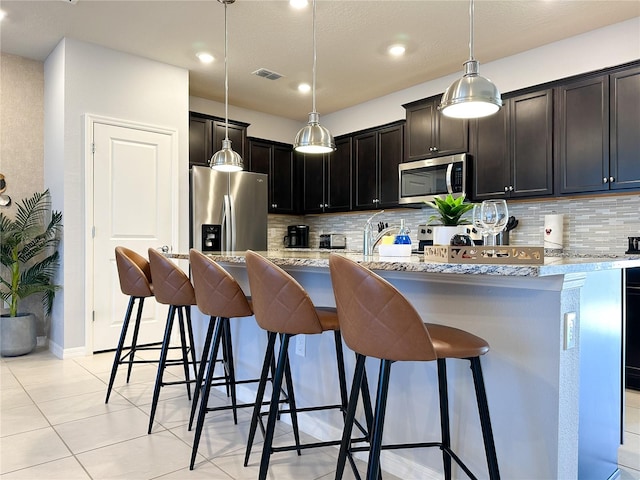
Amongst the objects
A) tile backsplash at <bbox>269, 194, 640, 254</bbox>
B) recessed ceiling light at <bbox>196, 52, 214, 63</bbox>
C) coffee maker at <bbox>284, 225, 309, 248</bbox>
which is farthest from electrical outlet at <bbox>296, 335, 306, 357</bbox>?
coffee maker at <bbox>284, 225, 309, 248</bbox>

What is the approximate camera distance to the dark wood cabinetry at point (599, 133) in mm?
3293

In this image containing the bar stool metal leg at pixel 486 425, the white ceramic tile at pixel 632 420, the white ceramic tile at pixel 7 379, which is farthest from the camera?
the white ceramic tile at pixel 7 379

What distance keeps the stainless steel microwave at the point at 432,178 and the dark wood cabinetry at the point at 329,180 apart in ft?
2.99

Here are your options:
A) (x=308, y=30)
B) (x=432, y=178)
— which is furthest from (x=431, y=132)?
(x=308, y=30)

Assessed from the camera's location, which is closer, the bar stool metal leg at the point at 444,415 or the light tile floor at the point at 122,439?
the bar stool metal leg at the point at 444,415

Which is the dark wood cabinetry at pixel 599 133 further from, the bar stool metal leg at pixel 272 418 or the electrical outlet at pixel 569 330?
the bar stool metal leg at pixel 272 418

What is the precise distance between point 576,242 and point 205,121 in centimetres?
397

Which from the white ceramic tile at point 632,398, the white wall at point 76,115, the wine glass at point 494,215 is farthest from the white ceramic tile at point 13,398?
the white ceramic tile at point 632,398

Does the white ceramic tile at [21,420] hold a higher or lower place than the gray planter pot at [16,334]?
lower

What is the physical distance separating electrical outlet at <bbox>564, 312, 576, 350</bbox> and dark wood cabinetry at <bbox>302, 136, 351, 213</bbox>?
13.5ft

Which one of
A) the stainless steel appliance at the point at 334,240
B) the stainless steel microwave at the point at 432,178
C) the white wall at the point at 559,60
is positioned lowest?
the stainless steel appliance at the point at 334,240

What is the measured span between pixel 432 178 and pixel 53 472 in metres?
3.78

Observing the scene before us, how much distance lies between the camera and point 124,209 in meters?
4.16

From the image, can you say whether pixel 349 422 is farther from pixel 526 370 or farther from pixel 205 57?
pixel 205 57
